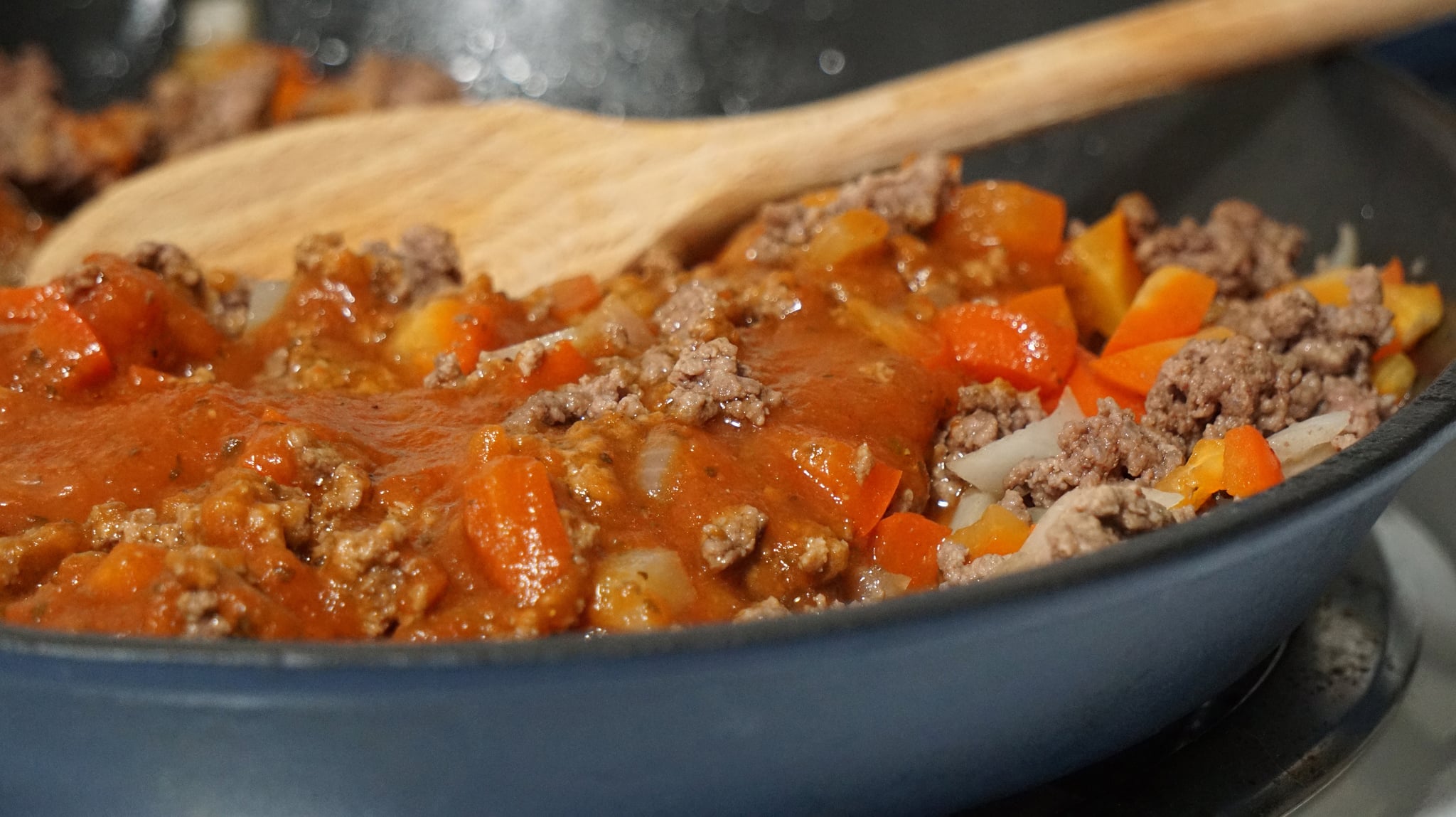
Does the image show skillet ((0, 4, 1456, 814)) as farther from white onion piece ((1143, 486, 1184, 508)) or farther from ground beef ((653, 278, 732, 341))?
ground beef ((653, 278, 732, 341))

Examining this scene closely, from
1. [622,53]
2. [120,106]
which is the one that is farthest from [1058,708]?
[120,106]

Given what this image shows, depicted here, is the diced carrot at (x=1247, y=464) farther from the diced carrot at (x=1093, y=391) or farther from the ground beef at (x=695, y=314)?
the ground beef at (x=695, y=314)

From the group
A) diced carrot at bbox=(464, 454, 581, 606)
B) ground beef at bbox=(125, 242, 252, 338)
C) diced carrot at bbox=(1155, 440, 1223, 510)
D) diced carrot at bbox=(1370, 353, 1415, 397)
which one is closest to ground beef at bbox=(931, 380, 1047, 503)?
diced carrot at bbox=(1155, 440, 1223, 510)

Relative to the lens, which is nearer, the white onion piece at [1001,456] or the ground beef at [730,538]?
the ground beef at [730,538]

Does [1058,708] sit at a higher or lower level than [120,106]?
higher

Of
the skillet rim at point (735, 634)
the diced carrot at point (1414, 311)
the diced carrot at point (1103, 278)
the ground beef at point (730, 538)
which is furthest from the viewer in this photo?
the diced carrot at point (1103, 278)

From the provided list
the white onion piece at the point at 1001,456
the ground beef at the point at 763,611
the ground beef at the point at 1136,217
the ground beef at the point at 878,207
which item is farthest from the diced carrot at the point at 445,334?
the ground beef at the point at 1136,217

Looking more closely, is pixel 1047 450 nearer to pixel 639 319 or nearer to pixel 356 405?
pixel 639 319
